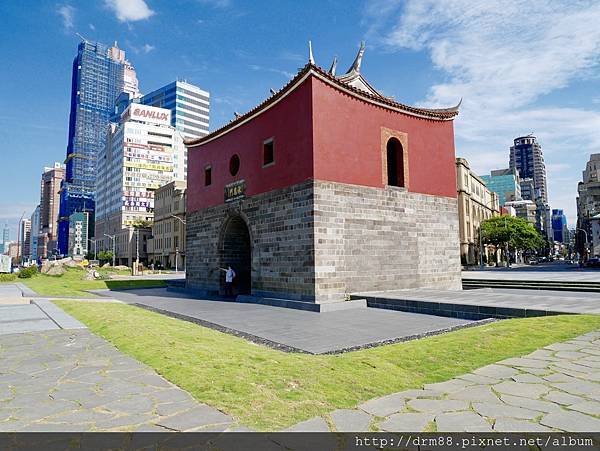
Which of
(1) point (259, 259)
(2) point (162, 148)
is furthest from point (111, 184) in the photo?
(1) point (259, 259)

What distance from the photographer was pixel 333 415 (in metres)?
3.37

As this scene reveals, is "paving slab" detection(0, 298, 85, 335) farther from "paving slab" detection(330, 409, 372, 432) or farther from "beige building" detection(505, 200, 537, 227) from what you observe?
"beige building" detection(505, 200, 537, 227)

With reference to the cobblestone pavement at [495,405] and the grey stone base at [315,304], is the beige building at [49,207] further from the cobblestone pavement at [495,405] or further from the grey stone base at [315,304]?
the cobblestone pavement at [495,405]

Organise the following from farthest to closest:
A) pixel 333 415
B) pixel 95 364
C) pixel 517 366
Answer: pixel 95 364, pixel 517 366, pixel 333 415

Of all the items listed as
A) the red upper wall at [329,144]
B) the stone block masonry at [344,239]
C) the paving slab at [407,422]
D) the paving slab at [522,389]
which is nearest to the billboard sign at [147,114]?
the red upper wall at [329,144]

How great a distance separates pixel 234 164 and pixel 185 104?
108381mm

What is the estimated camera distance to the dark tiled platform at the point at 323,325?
24.2 feet

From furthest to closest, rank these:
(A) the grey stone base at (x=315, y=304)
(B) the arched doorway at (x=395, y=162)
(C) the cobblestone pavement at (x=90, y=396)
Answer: (B) the arched doorway at (x=395, y=162)
(A) the grey stone base at (x=315, y=304)
(C) the cobblestone pavement at (x=90, y=396)

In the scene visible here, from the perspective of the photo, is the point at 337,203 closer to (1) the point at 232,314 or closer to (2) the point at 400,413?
(1) the point at 232,314

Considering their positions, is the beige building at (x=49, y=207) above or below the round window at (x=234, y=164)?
above

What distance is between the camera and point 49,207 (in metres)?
169

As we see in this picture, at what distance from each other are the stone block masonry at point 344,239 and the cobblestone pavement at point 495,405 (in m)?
8.64

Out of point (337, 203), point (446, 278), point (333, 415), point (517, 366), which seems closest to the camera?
point (333, 415)

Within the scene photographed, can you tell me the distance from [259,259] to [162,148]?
84.4m
